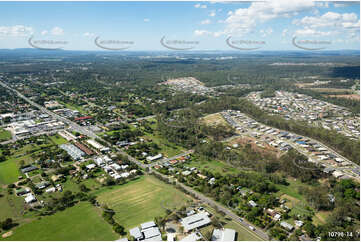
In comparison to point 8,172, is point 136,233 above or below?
below

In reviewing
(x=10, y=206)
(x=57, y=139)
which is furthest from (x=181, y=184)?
(x=57, y=139)

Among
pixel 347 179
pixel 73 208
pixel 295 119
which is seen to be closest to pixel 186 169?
pixel 73 208

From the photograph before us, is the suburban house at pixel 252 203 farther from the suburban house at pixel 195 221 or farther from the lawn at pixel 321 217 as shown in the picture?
the lawn at pixel 321 217

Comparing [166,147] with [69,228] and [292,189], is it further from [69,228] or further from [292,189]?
[69,228]

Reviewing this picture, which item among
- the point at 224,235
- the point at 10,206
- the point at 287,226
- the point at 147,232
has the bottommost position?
the point at 287,226

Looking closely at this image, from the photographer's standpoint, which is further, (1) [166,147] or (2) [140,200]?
(1) [166,147]

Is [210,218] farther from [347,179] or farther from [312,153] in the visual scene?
[312,153]

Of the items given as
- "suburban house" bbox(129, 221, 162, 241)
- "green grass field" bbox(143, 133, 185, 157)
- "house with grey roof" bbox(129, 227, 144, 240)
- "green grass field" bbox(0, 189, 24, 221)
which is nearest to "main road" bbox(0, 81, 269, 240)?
"green grass field" bbox(143, 133, 185, 157)
